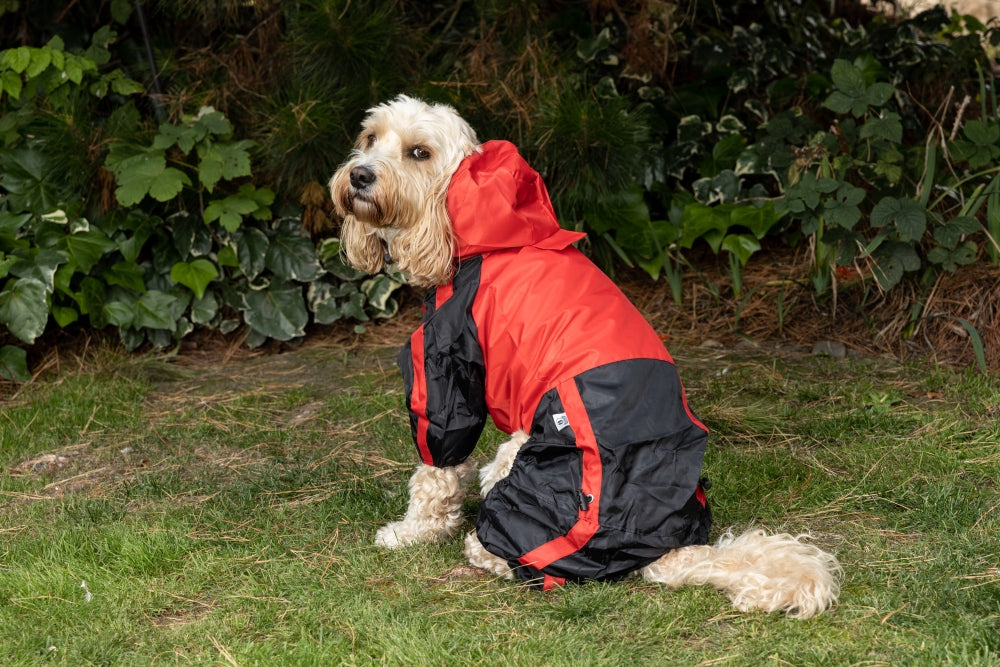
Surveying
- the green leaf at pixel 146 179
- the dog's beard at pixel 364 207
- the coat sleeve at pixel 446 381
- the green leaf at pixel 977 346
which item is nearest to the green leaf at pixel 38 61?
the green leaf at pixel 146 179

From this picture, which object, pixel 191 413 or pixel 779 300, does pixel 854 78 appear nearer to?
pixel 779 300

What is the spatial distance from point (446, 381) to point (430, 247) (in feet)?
1.47


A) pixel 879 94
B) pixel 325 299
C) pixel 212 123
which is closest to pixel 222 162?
pixel 212 123

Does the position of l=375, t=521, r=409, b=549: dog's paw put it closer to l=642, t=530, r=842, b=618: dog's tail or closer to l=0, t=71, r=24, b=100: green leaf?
l=642, t=530, r=842, b=618: dog's tail

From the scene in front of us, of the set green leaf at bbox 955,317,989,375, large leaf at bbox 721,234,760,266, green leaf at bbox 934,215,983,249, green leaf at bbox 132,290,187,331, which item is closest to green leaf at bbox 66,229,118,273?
green leaf at bbox 132,290,187,331

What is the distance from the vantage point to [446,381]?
3.37m

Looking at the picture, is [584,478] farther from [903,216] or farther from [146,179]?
[146,179]

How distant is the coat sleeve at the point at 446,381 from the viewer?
3359 mm

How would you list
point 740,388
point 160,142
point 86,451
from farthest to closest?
point 160,142
point 740,388
point 86,451

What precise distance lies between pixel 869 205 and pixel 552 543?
11.7ft

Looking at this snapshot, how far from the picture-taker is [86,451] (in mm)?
4809

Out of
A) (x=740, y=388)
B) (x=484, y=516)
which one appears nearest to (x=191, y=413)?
(x=484, y=516)

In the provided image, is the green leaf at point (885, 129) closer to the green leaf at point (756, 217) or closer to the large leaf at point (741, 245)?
the green leaf at point (756, 217)

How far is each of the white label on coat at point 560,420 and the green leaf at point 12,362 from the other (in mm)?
3672
